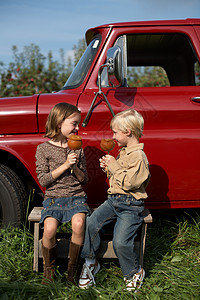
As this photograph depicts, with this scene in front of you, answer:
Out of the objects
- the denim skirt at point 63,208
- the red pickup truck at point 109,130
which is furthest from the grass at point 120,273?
the denim skirt at point 63,208

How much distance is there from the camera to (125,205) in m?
2.42

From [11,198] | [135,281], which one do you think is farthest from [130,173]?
[11,198]

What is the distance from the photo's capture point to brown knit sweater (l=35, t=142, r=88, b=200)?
250cm

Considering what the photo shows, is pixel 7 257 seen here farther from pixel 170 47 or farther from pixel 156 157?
pixel 170 47

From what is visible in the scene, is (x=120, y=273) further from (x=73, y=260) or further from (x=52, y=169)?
(x=52, y=169)

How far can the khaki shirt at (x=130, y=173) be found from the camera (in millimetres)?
2338

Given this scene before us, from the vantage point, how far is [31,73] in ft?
31.1

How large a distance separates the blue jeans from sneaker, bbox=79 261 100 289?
0.09 m

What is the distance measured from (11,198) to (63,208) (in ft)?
1.84

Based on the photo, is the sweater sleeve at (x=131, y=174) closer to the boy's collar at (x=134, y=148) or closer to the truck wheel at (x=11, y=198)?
the boy's collar at (x=134, y=148)

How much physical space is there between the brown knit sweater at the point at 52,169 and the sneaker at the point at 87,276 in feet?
1.82

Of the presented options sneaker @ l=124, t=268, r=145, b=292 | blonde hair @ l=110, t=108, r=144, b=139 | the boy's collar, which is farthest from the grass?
blonde hair @ l=110, t=108, r=144, b=139

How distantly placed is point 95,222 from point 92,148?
24.4 inches

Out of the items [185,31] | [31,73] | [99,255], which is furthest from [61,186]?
[31,73]
